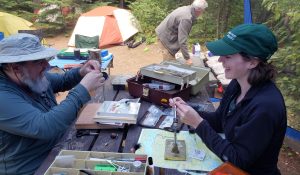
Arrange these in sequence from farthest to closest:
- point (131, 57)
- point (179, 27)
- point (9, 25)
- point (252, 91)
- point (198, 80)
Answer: point (131, 57) < point (9, 25) < point (179, 27) < point (198, 80) < point (252, 91)

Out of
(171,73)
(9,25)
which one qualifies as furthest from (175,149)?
(9,25)

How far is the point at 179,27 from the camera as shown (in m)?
5.29

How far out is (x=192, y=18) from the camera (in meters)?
5.38

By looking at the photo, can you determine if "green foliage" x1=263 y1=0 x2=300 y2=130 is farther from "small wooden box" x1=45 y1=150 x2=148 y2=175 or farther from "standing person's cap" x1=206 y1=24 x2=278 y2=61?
"small wooden box" x1=45 y1=150 x2=148 y2=175

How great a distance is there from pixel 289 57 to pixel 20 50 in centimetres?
305

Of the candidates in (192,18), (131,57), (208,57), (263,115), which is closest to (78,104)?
(263,115)

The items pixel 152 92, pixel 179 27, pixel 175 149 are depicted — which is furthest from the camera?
pixel 179 27

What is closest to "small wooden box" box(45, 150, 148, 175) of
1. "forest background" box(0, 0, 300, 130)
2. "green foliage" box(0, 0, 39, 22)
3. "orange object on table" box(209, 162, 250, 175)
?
"orange object on table" box(209, 162, 250, 175)

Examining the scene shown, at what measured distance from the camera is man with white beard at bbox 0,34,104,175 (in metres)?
1.88

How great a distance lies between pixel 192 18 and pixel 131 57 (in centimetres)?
395

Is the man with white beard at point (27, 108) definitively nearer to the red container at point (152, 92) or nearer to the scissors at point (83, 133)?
the scissors at point (83, 133)

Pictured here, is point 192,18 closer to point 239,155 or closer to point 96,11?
Answer: point 239,155

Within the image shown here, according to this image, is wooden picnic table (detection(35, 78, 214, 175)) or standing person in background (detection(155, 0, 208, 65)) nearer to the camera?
wooden picnic table (detection(35, 78, 214, 175))

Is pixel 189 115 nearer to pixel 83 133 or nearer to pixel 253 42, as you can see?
pixel 253 42
